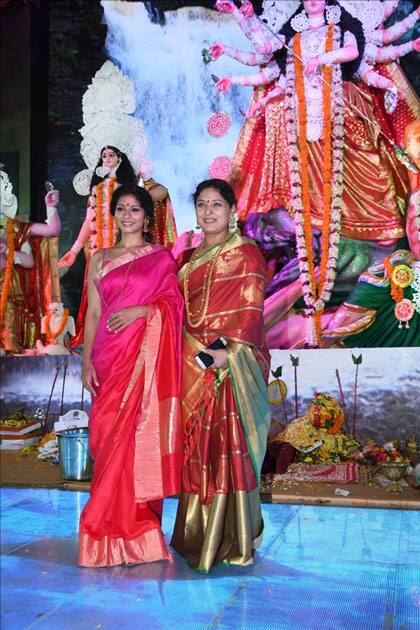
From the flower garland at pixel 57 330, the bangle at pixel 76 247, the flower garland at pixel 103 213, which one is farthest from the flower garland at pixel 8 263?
the flower garland at pixel 103 213

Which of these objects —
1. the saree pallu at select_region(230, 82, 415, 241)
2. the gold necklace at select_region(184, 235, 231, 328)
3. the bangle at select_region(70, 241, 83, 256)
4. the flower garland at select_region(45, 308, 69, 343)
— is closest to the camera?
the gold necklace at select_region(184, 235, 231, 328)

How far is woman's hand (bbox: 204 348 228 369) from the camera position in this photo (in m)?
2.95

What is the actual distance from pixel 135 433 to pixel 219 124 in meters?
4.05

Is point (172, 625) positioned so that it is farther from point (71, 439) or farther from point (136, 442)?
point (71, 439)

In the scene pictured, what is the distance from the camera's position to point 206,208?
314 centimetres

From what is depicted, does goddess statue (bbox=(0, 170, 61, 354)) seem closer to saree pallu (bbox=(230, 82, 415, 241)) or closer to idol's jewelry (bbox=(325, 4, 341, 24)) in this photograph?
saree pallu (bbox=(230, 82, 415, 241))

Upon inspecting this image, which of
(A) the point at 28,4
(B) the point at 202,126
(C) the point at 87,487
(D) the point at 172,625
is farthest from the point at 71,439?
(A) the point at 28,4

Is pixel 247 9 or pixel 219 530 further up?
pixel 247 9

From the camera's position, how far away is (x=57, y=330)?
6.82 m

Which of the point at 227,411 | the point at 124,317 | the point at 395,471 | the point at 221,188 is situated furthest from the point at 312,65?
the point at 227,411

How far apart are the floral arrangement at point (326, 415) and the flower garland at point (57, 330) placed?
8.45ft

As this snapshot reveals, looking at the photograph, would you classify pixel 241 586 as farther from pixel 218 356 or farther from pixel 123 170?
pixel 123 170

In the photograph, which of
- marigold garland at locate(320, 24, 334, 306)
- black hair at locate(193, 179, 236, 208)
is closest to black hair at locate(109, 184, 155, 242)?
black hair at locate(193, 179, 236, 208)

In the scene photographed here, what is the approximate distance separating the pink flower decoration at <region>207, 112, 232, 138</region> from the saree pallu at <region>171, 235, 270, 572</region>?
346 centimetres
